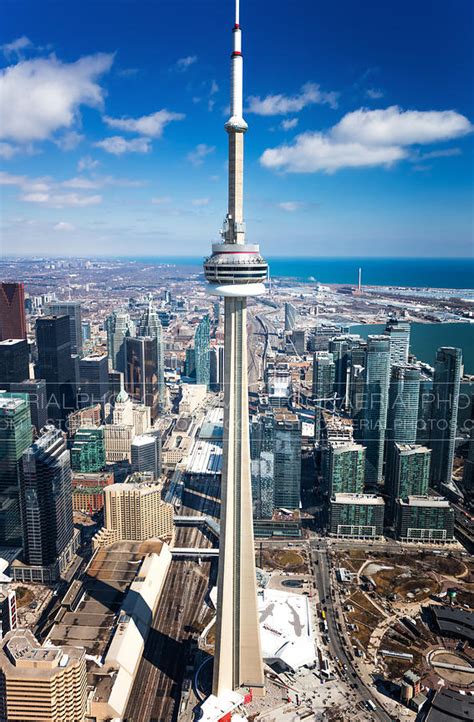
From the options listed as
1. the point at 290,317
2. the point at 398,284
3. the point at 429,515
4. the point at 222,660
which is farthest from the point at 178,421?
the point at 398,284

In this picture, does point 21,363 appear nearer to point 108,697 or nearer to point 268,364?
point 268,364

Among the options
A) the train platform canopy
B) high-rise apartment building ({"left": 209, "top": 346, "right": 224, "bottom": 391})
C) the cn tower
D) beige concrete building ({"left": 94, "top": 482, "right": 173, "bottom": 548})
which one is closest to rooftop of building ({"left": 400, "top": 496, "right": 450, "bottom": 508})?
the train platform canopy

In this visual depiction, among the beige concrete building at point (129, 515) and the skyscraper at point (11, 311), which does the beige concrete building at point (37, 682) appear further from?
the skyscraper at point (11, 311)

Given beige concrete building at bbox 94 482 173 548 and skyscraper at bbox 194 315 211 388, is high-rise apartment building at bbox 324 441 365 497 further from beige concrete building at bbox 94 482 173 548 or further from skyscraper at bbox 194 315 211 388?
skyscraper at bbox 194 315 211 388

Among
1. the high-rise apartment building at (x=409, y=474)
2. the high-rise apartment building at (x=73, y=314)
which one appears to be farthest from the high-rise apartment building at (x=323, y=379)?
the high-rise apartment building at (x=73, y=314)

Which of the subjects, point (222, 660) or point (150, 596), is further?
point (150, 596)

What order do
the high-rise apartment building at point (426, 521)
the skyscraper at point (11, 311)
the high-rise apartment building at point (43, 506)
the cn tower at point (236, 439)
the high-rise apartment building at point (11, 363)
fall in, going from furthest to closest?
the skyscraper at point (11, 311), the high-rise apartment building at point (11, 363), the high-rise apartment building at point (426, 521), the high-rise apartment building at point (43, 506), the cn tower at point (236, 439)

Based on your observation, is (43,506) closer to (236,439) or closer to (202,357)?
(236,439)
